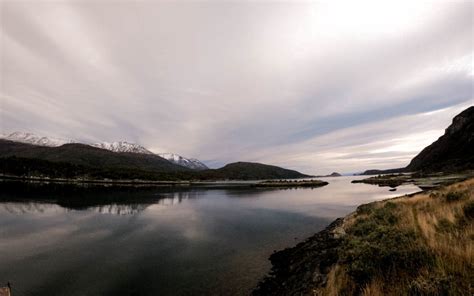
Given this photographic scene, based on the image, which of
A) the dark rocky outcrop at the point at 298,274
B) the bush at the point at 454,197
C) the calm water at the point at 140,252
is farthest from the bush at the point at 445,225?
the calm water at the point at 140,252

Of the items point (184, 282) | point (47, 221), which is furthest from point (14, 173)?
point (184, 282)

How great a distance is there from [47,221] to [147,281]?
3002 centimetres

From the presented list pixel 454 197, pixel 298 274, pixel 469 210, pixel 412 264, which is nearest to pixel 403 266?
pixel 412 264

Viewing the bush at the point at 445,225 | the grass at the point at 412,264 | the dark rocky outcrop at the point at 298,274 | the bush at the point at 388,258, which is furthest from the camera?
the dark rocky outcrop at the point at 298,274

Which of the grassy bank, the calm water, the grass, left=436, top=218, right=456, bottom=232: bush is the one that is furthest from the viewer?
the calm water

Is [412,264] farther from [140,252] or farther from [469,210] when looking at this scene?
[140,252]

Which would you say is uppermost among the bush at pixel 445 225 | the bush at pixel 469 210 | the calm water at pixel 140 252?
the bush at pixel 469 210

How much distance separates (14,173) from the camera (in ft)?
590

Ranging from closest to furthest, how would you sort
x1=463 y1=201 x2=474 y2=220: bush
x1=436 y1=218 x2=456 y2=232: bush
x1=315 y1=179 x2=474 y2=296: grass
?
x1=315 y1=179 x2=474 y2=296: grass, x1=436 y1=218 x2=456 y2=232: bush, x1=463 y1=201 x2=474 y2=220: bush

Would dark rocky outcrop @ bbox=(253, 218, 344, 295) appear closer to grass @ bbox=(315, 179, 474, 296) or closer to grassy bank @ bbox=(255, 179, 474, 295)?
grassy bank @ bbox=(255, 179, 474, 295)

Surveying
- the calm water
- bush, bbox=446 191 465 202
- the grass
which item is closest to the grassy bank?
the grass

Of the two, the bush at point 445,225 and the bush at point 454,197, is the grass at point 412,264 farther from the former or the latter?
the bush at point 454,197

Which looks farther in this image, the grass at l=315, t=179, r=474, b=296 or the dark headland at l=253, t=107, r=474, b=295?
the dark headland at l=253, t=107, r=474, b=295

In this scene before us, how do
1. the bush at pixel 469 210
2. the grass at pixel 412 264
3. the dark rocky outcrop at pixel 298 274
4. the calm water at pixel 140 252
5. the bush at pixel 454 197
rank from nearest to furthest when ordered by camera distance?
1. the grass at pixel 412 264
2. the dark rocky outcrop at pixel 298 274
3. the bush at pixel 469 210
4. the calm water at pixel 140 252
5. the bush at pixel 454 197
